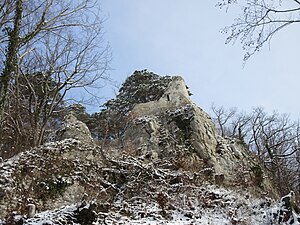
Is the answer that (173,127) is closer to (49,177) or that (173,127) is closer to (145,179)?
(145,179)

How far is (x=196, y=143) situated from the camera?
13312mm

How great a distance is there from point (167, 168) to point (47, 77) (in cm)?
647

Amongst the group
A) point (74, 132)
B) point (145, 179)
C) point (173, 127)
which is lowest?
point (145, 179)

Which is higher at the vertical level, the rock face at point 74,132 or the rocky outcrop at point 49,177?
the rock face at point 74,132

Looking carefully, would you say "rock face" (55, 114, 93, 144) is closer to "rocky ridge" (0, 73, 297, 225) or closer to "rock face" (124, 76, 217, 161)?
"rocky ridge" (0, 73, 297, 225)

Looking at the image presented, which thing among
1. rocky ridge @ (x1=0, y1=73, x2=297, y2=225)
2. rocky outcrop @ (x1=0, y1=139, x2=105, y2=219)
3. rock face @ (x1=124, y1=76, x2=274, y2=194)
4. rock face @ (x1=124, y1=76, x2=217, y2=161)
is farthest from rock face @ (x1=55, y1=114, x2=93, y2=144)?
rock face @ (x1=124, y1=76, x2=217, y2=161)

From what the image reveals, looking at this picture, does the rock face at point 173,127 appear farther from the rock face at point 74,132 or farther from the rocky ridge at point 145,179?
the rock face at point 74,132

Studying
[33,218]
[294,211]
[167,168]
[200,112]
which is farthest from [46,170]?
[200,112]

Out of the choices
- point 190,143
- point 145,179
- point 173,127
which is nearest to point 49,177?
point 145,179

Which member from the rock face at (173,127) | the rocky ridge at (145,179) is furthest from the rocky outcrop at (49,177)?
the rock face at (173,127)

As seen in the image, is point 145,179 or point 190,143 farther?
point 190,143

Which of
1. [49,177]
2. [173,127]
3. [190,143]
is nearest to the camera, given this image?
[49,177]

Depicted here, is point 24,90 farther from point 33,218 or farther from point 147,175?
point 33,218

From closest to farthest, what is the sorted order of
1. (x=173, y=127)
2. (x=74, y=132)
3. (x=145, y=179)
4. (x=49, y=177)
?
1. (x=49, y=177)
2. (x=145, y=179)
3. (x=74, y=132)
4. (x=173, y=127)
